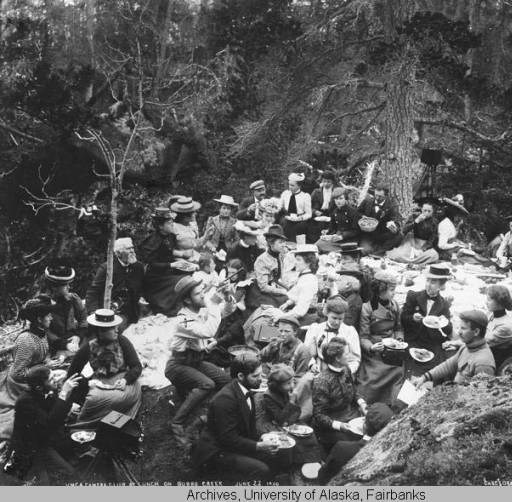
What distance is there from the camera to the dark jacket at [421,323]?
675 centimetres

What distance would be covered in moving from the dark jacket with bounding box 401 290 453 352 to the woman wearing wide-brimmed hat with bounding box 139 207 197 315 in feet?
9.07

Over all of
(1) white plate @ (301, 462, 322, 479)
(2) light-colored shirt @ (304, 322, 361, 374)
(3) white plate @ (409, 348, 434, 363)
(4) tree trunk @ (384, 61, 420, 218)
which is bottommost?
(1) white plate @ (301, 462, 322, 479)

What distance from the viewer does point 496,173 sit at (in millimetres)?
12945

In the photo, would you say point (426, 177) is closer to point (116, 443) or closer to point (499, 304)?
point (499, 304)

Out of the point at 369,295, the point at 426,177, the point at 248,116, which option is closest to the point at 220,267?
the point at 369,295

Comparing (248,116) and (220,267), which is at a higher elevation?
(248,116)

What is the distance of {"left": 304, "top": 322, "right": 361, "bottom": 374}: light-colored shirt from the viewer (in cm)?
620

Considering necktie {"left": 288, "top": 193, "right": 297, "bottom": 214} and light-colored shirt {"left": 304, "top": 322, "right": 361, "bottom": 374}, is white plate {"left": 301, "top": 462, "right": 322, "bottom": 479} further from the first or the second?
necktie {"left": 288, "top": 193, "right": 297, "bottom": 214}

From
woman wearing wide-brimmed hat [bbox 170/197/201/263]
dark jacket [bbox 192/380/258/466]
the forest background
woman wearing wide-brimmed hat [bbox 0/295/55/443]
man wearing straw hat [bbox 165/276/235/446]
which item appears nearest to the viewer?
dark jacket [bbox 192/380/258/466]

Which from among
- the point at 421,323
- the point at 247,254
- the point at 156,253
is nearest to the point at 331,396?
the point at 421,323

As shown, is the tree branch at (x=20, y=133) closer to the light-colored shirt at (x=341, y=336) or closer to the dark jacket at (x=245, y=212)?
the dark jacket at (x=245, y=212)

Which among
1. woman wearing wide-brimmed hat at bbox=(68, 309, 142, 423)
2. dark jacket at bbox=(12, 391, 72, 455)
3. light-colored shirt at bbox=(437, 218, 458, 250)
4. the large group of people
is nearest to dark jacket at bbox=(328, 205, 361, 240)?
light-colored shirt at bbox=(437, 218, 458, 250)

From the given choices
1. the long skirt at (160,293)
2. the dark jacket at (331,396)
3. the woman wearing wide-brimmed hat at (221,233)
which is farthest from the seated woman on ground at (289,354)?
the woman wearing wide-brimmed hat at (221,233)

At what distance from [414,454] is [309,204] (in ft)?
18.7
